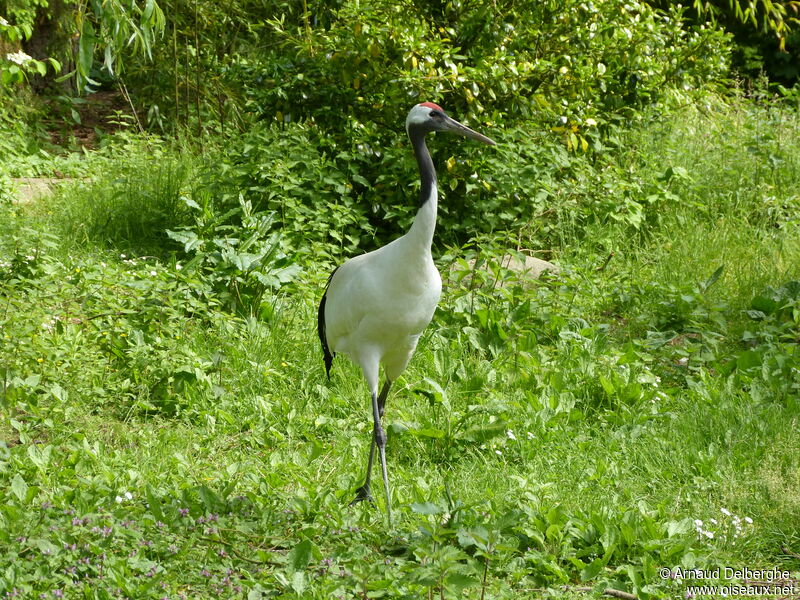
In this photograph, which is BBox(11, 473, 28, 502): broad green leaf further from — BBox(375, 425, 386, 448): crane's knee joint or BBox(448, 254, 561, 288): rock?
BBox(448, 254, 561, 288): rock

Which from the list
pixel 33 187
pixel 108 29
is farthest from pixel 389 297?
pixel 33 187

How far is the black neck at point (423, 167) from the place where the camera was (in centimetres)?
409

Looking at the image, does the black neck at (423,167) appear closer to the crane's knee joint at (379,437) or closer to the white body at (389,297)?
the white body at (389,297)

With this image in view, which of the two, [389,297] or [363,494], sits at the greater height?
[389,297]

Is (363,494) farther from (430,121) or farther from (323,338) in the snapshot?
(430,121)

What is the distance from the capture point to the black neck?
409cm

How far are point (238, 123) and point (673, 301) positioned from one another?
5194 mm

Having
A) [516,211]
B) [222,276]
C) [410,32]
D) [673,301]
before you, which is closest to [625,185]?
[516,211]

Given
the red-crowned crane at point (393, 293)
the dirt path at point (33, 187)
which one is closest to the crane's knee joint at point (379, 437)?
the red-crowned crane at point (393, 293)

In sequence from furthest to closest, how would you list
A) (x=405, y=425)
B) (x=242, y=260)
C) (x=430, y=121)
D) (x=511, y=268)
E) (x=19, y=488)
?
(x=511, y=268)
(x=242, y=260)
(x=405, y=425)
(x=430, y=121)
(x=19, y=488)

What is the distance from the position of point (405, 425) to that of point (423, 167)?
130 cm

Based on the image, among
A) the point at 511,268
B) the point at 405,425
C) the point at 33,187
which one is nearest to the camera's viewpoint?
the point at 405,425

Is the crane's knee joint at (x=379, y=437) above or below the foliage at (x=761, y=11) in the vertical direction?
below

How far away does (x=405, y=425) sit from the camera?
15.2 feet
